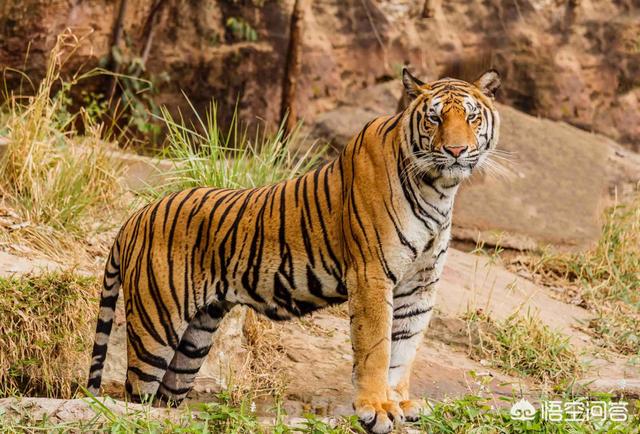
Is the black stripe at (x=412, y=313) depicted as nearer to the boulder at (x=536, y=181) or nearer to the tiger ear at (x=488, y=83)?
the tiger ear at (x=488, y=83)

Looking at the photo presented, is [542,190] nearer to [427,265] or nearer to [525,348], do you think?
[525,348]

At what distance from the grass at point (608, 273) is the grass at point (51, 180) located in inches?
154

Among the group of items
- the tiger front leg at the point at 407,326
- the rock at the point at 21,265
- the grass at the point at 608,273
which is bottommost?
the grass at the point at 608,273

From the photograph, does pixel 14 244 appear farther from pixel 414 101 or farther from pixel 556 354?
pixel 556 354

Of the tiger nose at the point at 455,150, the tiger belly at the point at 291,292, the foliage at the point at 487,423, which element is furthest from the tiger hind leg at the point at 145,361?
the tiger nose at the point at 455,150

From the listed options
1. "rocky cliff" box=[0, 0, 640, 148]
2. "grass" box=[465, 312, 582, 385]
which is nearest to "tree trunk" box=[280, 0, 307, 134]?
"rocky cliff" box=[0, 0, 640, 148]

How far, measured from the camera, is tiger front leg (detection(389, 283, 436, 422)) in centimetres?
472

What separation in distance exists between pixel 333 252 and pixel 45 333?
1.99 metres

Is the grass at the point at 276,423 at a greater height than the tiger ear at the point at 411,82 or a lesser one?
lesser

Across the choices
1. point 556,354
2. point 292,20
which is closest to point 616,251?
point 556,354

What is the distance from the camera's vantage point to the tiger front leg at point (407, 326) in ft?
15.5

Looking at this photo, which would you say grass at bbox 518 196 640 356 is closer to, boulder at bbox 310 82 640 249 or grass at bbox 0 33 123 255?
boulder at bbox 310 82 640 249

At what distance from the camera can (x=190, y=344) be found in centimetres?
520

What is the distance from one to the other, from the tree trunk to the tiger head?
6.46m
